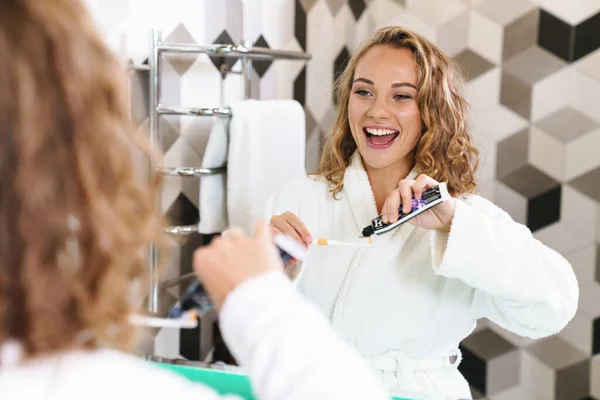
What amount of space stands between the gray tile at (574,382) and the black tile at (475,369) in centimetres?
24

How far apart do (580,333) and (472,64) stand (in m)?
0.99

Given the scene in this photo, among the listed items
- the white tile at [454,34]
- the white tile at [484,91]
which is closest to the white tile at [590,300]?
the white tile at [484,91]

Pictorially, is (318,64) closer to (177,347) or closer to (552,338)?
(177,347)

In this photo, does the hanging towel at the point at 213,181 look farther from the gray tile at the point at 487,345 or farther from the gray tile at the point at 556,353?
the gray tile at the point at 556,353

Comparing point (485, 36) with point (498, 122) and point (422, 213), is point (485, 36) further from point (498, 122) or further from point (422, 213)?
point (422, 213)

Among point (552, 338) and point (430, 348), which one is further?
point (552, 338)

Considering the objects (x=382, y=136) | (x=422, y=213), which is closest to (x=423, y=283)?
(x=422, y=213)

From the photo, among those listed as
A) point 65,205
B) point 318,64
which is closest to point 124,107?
point 65,205

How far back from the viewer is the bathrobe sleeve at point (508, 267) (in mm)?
1045

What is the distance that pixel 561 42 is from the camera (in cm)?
210

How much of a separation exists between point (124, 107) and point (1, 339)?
189 millimetres

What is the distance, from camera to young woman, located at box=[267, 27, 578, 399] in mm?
1061

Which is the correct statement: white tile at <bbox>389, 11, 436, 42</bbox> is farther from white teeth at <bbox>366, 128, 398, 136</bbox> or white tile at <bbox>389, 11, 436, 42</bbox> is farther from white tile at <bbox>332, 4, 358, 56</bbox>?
white teeth at <bbox>366, 128, 398, 136</bbox>

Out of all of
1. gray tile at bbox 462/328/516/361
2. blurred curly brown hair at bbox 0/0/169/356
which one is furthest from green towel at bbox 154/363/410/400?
gray tile at bbox 462/328/516/361
